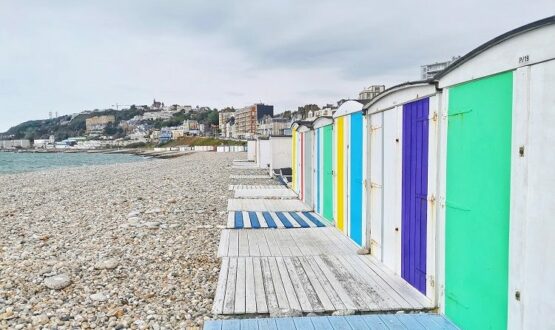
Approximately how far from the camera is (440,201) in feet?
12.0

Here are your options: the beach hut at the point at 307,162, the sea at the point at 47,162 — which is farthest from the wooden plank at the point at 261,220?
the sea at the point at 47,162

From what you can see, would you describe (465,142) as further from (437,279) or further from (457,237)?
(437,279)

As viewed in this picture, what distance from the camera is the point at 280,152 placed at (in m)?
18.4

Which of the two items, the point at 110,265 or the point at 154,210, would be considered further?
the point at 154,210

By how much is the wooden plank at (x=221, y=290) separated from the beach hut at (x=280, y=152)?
12838 mm

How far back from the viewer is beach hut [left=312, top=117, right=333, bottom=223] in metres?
8.07

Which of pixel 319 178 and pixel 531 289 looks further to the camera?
pixel 319 178

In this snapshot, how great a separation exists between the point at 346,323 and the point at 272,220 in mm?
4800

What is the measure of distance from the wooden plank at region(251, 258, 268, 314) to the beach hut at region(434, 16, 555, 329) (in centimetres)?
163

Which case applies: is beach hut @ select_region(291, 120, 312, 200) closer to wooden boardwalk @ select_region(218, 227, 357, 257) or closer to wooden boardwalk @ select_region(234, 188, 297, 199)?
wooden boardwalk @ select_region(234, 188, 297, 199)

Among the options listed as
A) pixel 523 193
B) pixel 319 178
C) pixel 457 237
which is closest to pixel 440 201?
pixel 457 237

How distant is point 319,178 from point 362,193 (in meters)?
3.04

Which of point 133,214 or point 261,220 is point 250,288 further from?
point 133,214

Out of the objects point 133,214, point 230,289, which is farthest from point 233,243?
point 133,214
